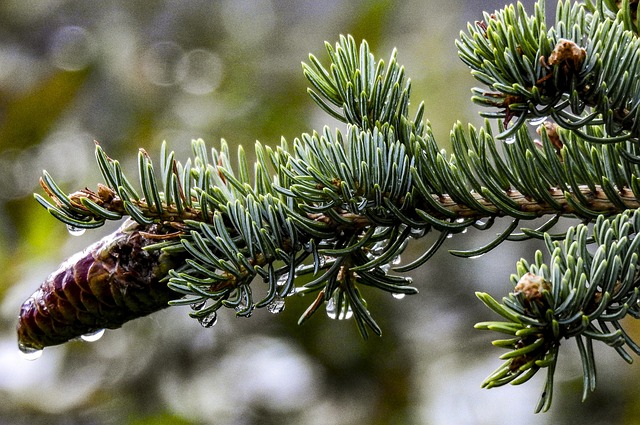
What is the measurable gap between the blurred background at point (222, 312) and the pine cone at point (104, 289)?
2.86ft

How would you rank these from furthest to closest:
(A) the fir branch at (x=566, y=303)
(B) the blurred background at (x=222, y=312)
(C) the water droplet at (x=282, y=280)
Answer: (B) the blurred background at (x=222, y=312) < (C) the water droplet at (x=282, y=280) < (A) the fir branch at (x=566, y=303)

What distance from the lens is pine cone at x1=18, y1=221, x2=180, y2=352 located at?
16.7 inches

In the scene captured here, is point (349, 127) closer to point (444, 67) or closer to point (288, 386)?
point (288, 386)

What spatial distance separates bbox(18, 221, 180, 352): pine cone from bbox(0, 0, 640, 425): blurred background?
2.86 ft

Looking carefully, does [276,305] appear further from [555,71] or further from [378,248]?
[555,71]

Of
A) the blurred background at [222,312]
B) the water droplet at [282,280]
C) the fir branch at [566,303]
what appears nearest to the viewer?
the fir branch at [566,303]

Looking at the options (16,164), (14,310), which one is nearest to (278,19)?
(16,164)

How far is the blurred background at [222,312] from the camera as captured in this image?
1282mm

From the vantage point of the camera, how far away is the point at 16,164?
1.58 m

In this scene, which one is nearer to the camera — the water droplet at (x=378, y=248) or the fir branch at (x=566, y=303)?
the fir branch at (x=566, y=303)

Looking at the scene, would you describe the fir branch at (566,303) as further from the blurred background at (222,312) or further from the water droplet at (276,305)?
the blurred background at (222,312)

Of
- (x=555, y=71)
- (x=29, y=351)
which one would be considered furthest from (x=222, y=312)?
(x=555, y=71)

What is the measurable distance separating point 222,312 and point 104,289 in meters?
1.04

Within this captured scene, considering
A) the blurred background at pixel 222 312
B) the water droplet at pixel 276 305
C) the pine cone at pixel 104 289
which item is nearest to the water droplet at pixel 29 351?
the pine cone at pixel 104 289
